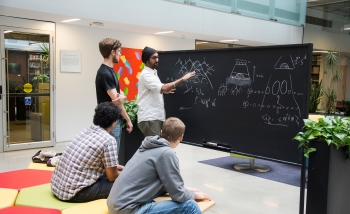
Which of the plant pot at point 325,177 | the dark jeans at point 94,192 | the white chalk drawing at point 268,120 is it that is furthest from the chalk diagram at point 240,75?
the dark jeans at point 94,192

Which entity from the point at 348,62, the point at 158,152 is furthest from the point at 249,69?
the point at 348,62

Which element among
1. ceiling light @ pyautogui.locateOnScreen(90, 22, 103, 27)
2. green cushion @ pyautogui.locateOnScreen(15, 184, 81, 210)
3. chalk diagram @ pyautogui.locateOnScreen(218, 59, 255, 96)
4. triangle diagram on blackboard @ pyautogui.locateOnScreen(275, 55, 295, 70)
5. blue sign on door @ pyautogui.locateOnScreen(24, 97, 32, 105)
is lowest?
green cushion @ pyautogui.locateOnScreen(15, 184, 81, 210)

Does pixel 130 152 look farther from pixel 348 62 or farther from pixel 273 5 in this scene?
pixel 348 62

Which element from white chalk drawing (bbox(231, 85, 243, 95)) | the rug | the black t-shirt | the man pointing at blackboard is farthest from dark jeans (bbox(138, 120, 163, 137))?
the rug

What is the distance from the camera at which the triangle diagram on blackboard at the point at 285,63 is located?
120 inches

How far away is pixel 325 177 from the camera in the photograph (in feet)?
9.28

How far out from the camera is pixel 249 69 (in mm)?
3408

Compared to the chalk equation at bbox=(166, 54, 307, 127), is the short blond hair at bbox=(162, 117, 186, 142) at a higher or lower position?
lower

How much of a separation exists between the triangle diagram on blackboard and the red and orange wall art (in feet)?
16.3

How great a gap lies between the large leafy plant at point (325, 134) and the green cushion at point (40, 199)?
6.30 ft

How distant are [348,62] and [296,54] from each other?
806 cm

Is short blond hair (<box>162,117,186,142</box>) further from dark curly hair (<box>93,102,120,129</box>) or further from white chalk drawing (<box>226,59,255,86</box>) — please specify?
white chalk drawing (<box>226,59,255,86</box>)

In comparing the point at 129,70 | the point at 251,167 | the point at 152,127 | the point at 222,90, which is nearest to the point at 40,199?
the point at 152,127

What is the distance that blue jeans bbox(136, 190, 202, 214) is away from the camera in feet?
7.72
